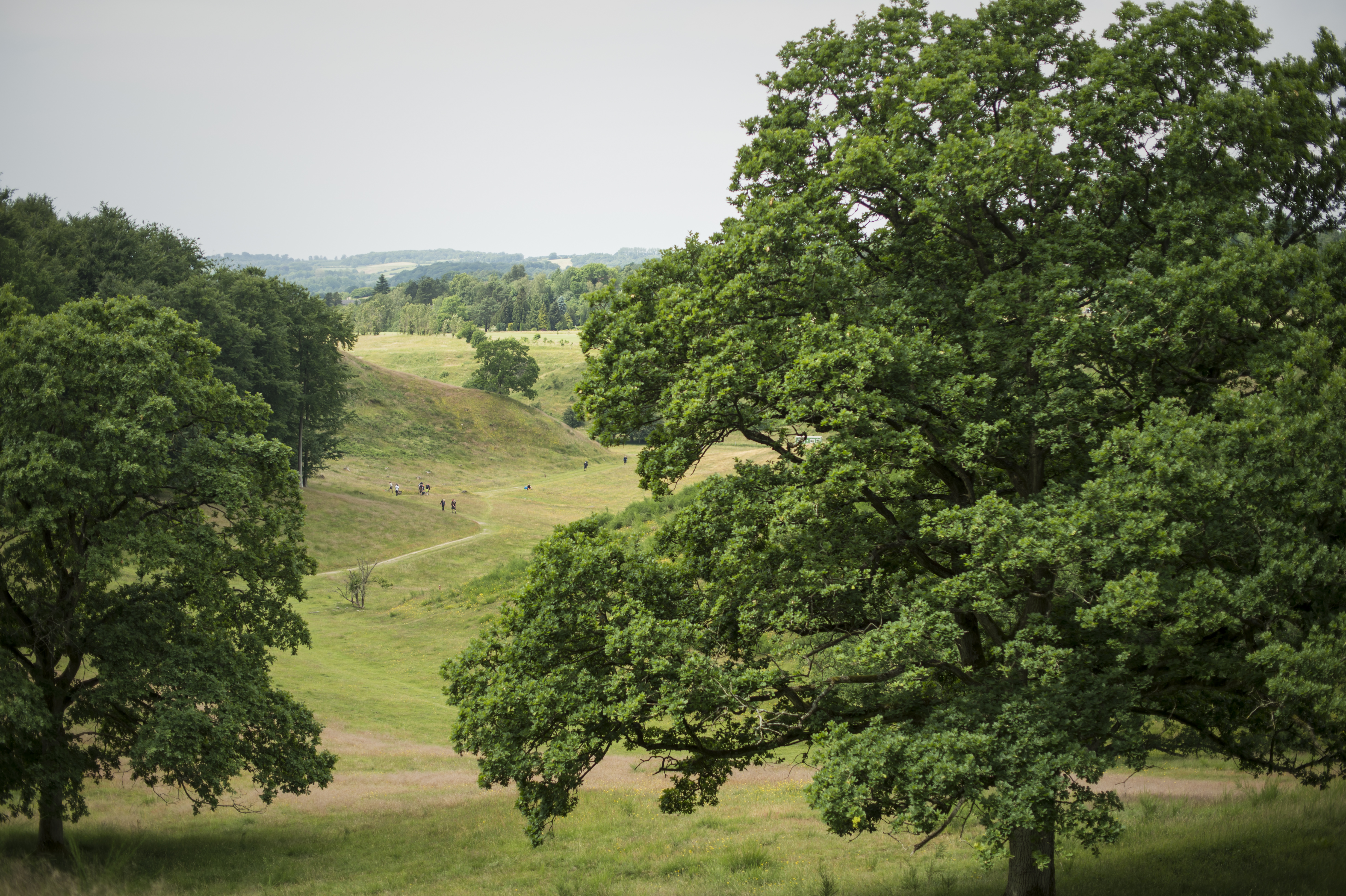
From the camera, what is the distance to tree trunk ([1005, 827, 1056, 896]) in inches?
634

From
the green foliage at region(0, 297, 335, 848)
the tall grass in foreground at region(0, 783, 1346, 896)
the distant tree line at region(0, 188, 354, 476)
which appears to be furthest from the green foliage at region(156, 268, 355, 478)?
the tall grass in foreground at region(0, 783, 1346, 896)

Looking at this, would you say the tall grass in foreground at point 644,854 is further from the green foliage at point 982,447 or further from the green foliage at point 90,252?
the green foliage at point 90,252

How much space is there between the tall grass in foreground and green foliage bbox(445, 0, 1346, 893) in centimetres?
241

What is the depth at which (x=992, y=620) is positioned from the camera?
55.8ft

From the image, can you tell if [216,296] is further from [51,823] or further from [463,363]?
[463,363]

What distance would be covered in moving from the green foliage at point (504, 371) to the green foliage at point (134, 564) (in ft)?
→ 385

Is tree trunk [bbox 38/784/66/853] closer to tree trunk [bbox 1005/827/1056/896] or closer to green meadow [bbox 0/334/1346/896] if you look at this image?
green meadow [bbox 0/334/1346/896]

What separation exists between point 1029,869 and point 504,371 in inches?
5141

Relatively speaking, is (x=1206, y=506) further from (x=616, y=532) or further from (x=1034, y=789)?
(x=616, y=532)

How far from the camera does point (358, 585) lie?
2370 inches

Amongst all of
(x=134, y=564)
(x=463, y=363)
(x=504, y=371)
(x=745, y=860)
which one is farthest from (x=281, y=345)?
(x=463, y=363)

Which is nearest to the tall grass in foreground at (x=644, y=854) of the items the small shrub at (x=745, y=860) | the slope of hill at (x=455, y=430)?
the small shrub at (x=745, y=860)

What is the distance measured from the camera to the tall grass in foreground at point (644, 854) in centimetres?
1761

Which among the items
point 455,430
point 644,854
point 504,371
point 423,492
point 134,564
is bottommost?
point 644,854
